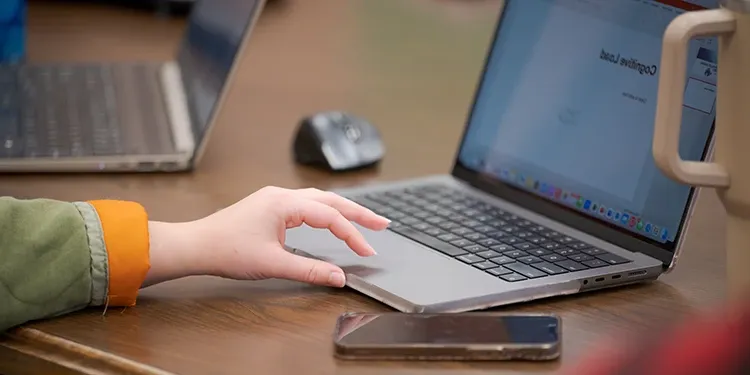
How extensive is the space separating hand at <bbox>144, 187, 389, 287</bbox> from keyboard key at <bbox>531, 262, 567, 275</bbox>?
13 centimetres

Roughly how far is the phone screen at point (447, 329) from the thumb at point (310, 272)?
0.07 metres

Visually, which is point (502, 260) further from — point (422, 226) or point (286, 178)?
point (286, 178)

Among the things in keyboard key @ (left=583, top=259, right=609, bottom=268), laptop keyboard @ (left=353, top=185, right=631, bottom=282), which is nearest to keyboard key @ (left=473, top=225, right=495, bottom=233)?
laptop keyboard @ (left=353, top=185, right=631, bottom=282)

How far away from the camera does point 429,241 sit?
95 cm

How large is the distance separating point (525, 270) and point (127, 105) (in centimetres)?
65

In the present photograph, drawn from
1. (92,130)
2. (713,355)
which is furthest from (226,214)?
(713,355)

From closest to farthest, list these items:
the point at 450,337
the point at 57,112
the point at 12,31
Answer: the point at 450,337
the point at 57,112
the point at 12,31

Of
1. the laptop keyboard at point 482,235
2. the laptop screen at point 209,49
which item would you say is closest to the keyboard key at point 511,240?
the laptop keyboard at point 482,235

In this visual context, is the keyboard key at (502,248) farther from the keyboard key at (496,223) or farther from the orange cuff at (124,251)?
the orange cuff at (124,251)

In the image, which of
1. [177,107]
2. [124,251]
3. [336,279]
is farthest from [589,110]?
[177,107]

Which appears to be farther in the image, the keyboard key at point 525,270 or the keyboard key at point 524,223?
the keyboard key at point 524,223

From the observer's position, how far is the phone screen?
75cm

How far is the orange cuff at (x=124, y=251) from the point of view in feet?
2.77

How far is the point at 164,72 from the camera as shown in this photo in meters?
1.51
